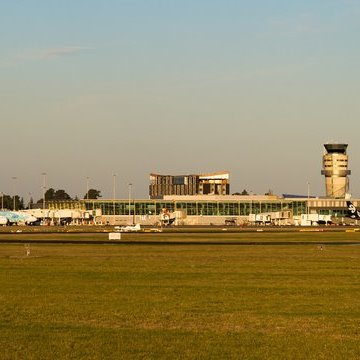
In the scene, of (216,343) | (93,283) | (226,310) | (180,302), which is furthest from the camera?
(93,283)

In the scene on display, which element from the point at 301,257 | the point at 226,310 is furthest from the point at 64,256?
the point at 226,310

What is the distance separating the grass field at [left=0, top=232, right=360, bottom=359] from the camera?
26.3 m

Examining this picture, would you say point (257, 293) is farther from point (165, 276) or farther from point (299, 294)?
point (165, 276)

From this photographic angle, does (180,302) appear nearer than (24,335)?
No

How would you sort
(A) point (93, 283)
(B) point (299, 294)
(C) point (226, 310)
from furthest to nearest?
1. (A) point (93, 283)
2. (B) point (299, 294)
3. (C) point (226, 310)

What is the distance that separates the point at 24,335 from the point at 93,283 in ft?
63.6

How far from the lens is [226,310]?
35688mm

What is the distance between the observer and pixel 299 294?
42094 mm

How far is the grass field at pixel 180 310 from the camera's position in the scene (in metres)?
26.3

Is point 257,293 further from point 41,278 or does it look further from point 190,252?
point 190,252

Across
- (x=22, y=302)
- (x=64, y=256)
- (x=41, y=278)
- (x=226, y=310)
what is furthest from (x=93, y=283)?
(x=64, y=256)

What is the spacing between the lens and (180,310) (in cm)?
3572

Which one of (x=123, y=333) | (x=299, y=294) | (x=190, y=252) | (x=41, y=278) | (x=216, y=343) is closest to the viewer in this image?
(x=216, y=343)

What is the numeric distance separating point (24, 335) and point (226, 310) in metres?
10.0
